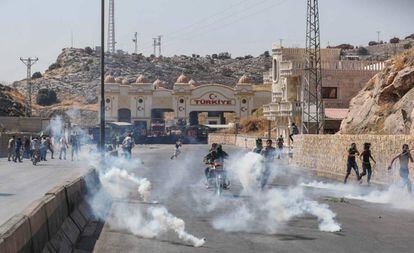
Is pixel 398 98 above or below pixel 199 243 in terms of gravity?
above

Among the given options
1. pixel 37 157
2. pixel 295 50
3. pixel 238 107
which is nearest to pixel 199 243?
pixel 37 157

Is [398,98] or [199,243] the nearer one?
[199,243]

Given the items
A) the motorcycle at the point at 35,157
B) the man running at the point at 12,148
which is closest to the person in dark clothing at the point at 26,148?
the man running at the point at 12,148

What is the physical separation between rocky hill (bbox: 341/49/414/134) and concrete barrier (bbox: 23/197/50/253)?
30129 mm

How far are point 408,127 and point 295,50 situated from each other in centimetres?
4456

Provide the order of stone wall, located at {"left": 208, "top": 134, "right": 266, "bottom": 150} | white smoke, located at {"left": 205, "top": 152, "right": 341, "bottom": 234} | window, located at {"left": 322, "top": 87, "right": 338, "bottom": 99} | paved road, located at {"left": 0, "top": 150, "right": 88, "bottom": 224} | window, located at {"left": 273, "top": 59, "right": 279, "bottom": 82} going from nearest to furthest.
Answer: white smoke, located at {"left": 205, "top": 152, "right": 341, "bottom": 234}
paved road, located at {"left": 0, "top": 150, "right": 88, "bottom": 224}
stone wall, located at {"left": 208, "top": 134, "right": 266, "bottom": 150}
window, located at {"left": 322, "top": 87, "right": 338, "bottom": 99}
window, located at {"left": 273, "top": 59, "right": 279, "bottom": 82}

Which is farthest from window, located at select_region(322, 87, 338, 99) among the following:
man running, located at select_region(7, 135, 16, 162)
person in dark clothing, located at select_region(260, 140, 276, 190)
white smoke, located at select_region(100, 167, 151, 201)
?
person in dark clothing, located at select_region(260, 140, 276, 190)

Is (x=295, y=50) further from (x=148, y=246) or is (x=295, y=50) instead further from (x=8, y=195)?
(x=148, y=246)

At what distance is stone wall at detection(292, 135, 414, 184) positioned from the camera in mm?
28047

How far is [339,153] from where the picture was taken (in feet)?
116

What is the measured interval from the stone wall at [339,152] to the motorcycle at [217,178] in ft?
24.7

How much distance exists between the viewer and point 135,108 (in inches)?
4749

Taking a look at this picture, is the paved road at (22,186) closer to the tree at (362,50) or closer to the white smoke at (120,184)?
the white smoke at (120,184)

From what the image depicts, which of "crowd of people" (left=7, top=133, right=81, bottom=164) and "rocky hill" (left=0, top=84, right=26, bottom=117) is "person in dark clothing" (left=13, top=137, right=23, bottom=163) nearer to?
"crowd of people" (left=7, top=133, right=81, bottom=164)
